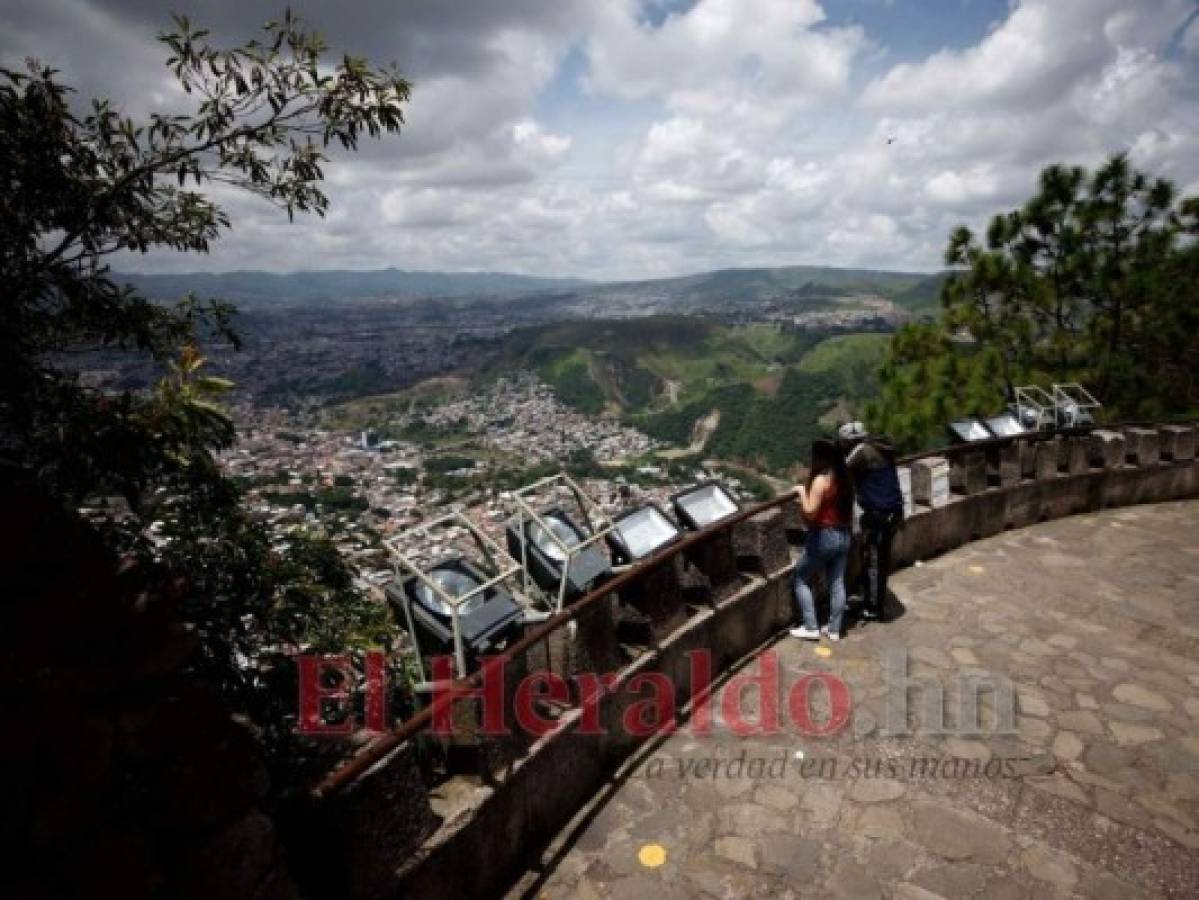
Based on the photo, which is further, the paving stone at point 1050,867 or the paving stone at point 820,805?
the paving stone at point 820,805

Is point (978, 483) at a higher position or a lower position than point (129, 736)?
lower

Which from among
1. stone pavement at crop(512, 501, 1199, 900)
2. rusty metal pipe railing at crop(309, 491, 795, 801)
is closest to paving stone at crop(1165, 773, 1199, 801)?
stone pavement at crop(512, 501, 1199, 900)

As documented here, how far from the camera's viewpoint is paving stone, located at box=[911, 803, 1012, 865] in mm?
3643

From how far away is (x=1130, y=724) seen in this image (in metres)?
4.77

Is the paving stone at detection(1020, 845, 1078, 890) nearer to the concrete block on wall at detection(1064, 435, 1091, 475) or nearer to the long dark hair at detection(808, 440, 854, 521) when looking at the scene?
the long dark hair at detection(808, 440, 854, 521)

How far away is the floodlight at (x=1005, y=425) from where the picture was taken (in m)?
9.40

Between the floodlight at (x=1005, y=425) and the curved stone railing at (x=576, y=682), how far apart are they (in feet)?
1.61

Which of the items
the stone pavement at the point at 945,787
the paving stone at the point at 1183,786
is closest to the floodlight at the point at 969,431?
the stone pavement at the point at 945,787

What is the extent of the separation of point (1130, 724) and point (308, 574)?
612cm

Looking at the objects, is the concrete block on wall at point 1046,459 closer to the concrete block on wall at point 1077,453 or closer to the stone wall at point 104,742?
the concrete block on wall at point 1077,453

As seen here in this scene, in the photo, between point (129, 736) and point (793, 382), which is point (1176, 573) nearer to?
point (129, 736)

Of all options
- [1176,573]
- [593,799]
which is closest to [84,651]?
[593,799]

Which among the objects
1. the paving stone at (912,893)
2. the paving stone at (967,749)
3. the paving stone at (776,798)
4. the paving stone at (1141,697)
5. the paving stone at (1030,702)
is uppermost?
the paving stone at (912,893)

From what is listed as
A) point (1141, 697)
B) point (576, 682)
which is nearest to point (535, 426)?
point (1141, 697)
